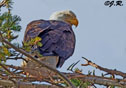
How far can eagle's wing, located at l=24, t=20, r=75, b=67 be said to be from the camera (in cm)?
378

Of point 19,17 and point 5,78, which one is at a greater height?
point 19,17

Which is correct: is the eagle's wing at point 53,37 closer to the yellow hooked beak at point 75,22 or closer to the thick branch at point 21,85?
the yellow hooked beak at point 75,22

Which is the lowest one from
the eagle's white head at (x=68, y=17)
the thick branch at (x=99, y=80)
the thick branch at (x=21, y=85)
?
the thick branch at (x=21, y=85)

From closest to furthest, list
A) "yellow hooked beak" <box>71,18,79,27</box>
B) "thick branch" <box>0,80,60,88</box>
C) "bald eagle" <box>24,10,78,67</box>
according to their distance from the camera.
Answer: "thick branch" <box>0,80,60,88</box>, "bald eagle" <box>24,10,78,67</box>, "yellow hooked beak" <box>71,18,79,27</box>

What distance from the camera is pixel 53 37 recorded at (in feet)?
13.0

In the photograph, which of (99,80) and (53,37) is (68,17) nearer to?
(53,37)

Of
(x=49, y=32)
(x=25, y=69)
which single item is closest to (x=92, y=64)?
(x=25, y=69)

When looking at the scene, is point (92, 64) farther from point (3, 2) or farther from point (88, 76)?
point (3, 2)

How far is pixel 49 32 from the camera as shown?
399cm

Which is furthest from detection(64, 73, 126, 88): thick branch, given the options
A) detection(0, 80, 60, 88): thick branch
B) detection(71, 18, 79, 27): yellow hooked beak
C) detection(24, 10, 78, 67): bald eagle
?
detection(71, 18, 79, 27): yellow hooked beak

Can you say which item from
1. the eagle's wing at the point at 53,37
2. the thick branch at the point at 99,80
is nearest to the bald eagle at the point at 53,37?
the eagle's wing at the point at 53,37

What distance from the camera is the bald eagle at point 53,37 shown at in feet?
12.4

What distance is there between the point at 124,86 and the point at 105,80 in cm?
13

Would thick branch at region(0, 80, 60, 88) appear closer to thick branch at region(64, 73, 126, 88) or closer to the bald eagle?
thick branch at region(64, 73, 126, 88)
